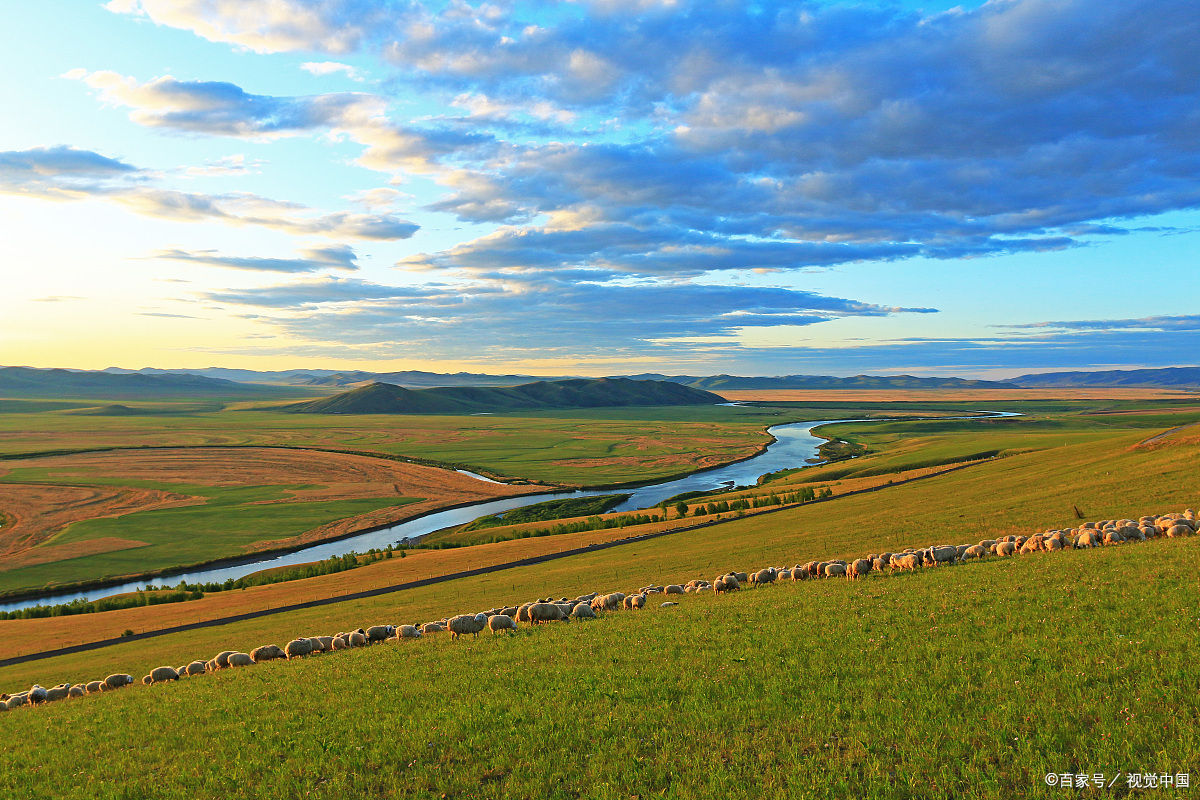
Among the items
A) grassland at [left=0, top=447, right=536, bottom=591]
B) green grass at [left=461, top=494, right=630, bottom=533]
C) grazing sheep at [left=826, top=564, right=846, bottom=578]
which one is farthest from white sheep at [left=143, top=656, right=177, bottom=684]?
green grass at [left=461, top=494, right=630, bottom=533]

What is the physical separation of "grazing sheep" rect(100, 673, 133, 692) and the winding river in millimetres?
42447

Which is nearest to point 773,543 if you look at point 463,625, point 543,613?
point 543,613

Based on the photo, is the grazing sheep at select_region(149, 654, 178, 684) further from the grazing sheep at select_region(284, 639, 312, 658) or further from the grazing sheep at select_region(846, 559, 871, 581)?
the grazing sheep at select_region(846, 559, 871, 581)

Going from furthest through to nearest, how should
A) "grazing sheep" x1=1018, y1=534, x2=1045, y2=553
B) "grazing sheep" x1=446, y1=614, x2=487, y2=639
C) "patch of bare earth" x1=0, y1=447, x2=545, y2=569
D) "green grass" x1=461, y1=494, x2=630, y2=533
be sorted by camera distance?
"patch of bare earth" x1=0, y1=447, x2=545, y2=569 → "green grass" x1=461, y1=494, x2=630, y2=533 → "grazing sheep" x1=1018, y1=534, x2=1045, y2=553 → "grazing sheep" x1=446, y1=614, x2=487, y2=639

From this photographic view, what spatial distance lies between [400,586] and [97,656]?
1467cm

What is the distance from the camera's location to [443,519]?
84250 mm

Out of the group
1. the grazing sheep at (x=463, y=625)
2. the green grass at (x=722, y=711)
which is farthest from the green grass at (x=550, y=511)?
the green grass at (x=722, y=711)

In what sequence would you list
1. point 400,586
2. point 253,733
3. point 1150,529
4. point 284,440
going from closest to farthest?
point 253,733 < point 1150,529 < point 400,586 < point 284,440

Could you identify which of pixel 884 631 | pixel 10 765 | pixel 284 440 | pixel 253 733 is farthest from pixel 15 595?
pixel 284 440

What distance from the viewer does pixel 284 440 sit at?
172m

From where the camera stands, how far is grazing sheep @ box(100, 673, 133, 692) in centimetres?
1997

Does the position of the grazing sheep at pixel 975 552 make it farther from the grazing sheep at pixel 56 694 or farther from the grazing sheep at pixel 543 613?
the grazing sheep at pixel 56 694

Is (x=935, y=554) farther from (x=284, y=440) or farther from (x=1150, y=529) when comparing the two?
(x=284, y=440)

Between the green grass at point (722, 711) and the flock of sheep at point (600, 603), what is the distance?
2609mm
